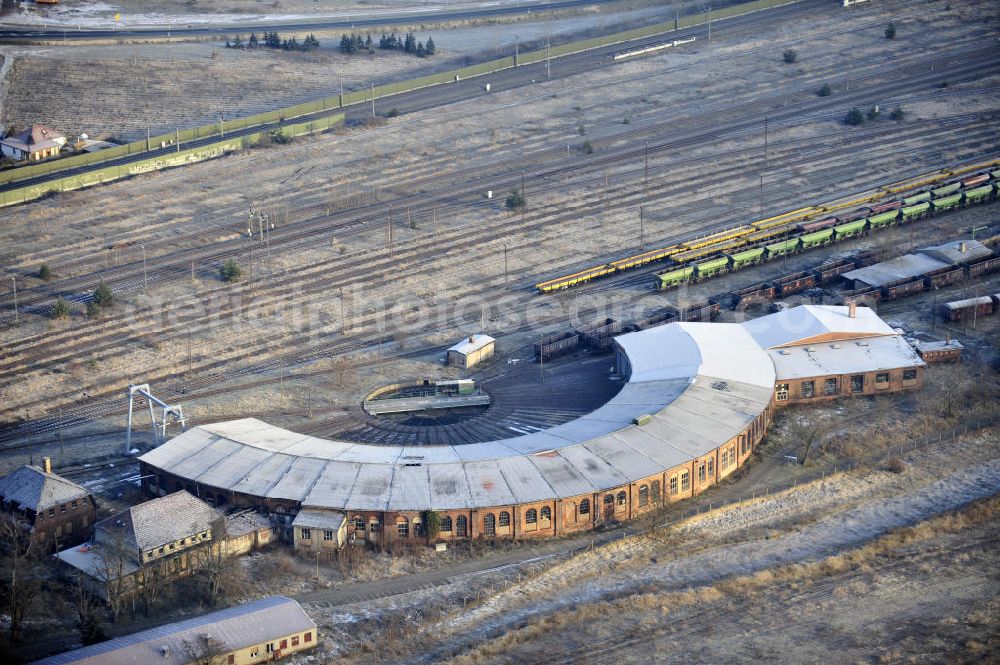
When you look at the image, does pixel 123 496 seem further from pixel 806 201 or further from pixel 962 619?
pixel 806 201

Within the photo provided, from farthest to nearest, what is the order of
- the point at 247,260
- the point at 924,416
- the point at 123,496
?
1. the point at 247,260
2. the point at 924,416
3. the point at 123,496

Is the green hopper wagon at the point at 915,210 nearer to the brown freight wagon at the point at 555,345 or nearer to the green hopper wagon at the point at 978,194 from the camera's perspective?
the green hopper wagon at the point at 978,194

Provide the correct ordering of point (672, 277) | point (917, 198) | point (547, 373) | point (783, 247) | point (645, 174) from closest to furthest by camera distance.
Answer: point (547, 373)
point (672, 277)
point (783, 247)
point (917, 198)
point (645, 174)

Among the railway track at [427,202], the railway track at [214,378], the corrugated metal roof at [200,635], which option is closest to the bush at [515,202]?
the railway track at [427,202]

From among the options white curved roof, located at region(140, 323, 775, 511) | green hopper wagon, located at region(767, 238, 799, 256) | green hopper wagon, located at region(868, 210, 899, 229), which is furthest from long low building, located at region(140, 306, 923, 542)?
green hopper wagon, located at region(868, 210, 899, 229)

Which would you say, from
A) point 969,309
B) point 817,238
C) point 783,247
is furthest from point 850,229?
point 969,309

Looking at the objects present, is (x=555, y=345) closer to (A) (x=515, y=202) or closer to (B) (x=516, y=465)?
(B) (x=516, y=465)

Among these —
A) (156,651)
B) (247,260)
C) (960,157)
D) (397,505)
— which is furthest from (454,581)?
(960,157)
